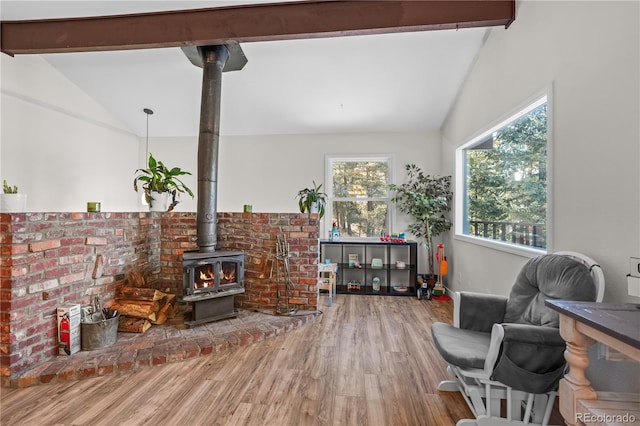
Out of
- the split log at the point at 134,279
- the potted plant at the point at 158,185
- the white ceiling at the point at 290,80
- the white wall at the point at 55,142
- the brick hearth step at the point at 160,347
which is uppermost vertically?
the white ceiling at the point at 290,80

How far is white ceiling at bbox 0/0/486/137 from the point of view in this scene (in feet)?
9.94

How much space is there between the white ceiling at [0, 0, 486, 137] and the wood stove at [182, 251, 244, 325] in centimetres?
222

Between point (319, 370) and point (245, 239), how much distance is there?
66.7 inches

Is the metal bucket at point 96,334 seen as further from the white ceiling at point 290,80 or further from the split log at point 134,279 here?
the white ceiling at point 290,80

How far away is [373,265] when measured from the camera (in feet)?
14.4

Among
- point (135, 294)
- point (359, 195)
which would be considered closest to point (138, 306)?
point (135, 294)

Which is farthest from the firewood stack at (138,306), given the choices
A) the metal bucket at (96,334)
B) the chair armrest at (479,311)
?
the chair armrest at (479,311)

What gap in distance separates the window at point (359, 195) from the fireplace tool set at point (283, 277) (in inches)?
64.1

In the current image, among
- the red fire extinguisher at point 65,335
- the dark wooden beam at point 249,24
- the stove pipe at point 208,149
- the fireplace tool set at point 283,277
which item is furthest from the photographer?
the fireplace tool set at point 283,277

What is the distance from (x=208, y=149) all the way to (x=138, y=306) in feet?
5.33

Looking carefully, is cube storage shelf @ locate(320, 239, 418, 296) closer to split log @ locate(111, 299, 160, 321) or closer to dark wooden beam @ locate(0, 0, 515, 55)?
split log @ locate(111, 299, 160, 321)

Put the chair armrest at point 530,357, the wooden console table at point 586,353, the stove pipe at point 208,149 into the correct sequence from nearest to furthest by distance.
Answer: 1. the wooden console table at point 586,353
2. the chair armrest at point 530,357
3. the stove pipe at point 208,149

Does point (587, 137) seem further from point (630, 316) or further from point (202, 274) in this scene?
point (202, 274)

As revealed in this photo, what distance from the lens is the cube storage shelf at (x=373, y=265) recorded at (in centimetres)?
429
